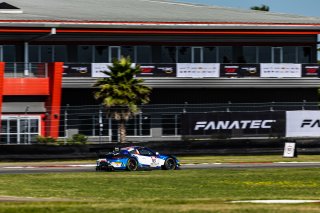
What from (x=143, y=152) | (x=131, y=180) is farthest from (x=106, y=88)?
(x=131, y=180)

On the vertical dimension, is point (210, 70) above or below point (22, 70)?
above

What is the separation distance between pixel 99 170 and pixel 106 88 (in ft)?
63.3

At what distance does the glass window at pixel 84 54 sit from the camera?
59.1m

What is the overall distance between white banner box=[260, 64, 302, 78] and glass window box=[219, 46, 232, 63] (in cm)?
444

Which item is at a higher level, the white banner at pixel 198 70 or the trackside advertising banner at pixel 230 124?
the white banner at pixel 198 70

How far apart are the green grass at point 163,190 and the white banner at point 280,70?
84.9 ft

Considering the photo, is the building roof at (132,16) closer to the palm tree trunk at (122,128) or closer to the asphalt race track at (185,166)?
the palm tree trunk at (122,128)

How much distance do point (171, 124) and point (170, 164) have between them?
1437 cm

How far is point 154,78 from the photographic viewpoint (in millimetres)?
56438

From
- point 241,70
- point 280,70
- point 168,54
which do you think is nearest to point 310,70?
point 280,70

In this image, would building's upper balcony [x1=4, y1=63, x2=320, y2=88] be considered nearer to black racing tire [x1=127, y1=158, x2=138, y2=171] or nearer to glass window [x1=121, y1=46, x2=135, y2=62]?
glass window [x1=121, y1=46, x2=135, y2=62]

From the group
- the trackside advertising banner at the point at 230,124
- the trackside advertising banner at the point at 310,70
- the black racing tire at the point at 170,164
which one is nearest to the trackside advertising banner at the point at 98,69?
the trackside advertising banner at the point at 230,124

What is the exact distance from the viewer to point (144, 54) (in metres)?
60.5

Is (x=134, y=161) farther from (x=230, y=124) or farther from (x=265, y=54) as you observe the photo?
(x=265, y=54)
